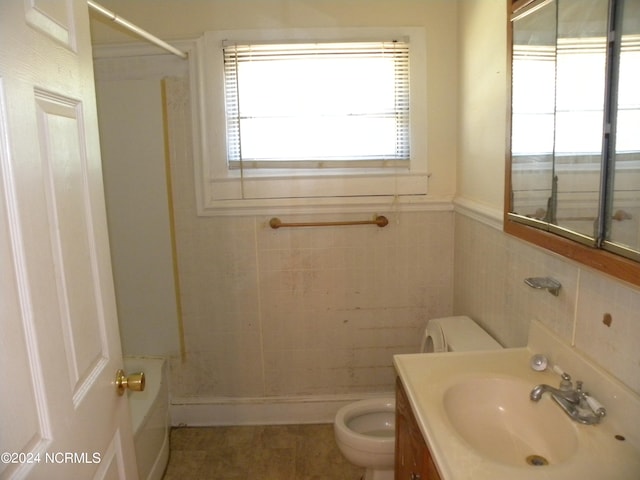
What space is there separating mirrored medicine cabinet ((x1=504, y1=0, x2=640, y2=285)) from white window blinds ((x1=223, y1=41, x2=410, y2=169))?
0.92 metres

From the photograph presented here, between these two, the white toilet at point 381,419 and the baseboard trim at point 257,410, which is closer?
the white toilet at point 381,419

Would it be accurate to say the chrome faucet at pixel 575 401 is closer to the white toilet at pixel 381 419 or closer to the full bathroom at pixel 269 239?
the white toilet at pixel 381 419

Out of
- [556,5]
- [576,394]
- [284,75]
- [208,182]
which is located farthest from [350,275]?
[556,5]

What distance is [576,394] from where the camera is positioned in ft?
3.96

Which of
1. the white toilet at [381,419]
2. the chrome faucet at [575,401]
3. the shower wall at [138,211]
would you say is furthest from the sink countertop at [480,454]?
the shower wall at [138,211]

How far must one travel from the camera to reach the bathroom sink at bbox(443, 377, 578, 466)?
3.98 feet

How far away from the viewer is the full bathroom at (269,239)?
230cm

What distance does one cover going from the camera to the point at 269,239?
2.47 m

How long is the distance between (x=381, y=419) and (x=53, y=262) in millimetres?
1765

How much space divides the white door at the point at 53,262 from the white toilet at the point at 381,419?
40.9 inches

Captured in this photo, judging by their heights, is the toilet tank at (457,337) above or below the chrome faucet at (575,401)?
below

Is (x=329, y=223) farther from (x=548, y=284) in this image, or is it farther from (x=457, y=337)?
(x=548, y=284)

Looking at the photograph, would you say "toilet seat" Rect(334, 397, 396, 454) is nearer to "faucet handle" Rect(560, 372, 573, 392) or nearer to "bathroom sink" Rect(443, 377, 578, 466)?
"bathroom sink" Rect(443, 377, 578, 466)

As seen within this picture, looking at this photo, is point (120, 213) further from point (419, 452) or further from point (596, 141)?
point (596, 141)
